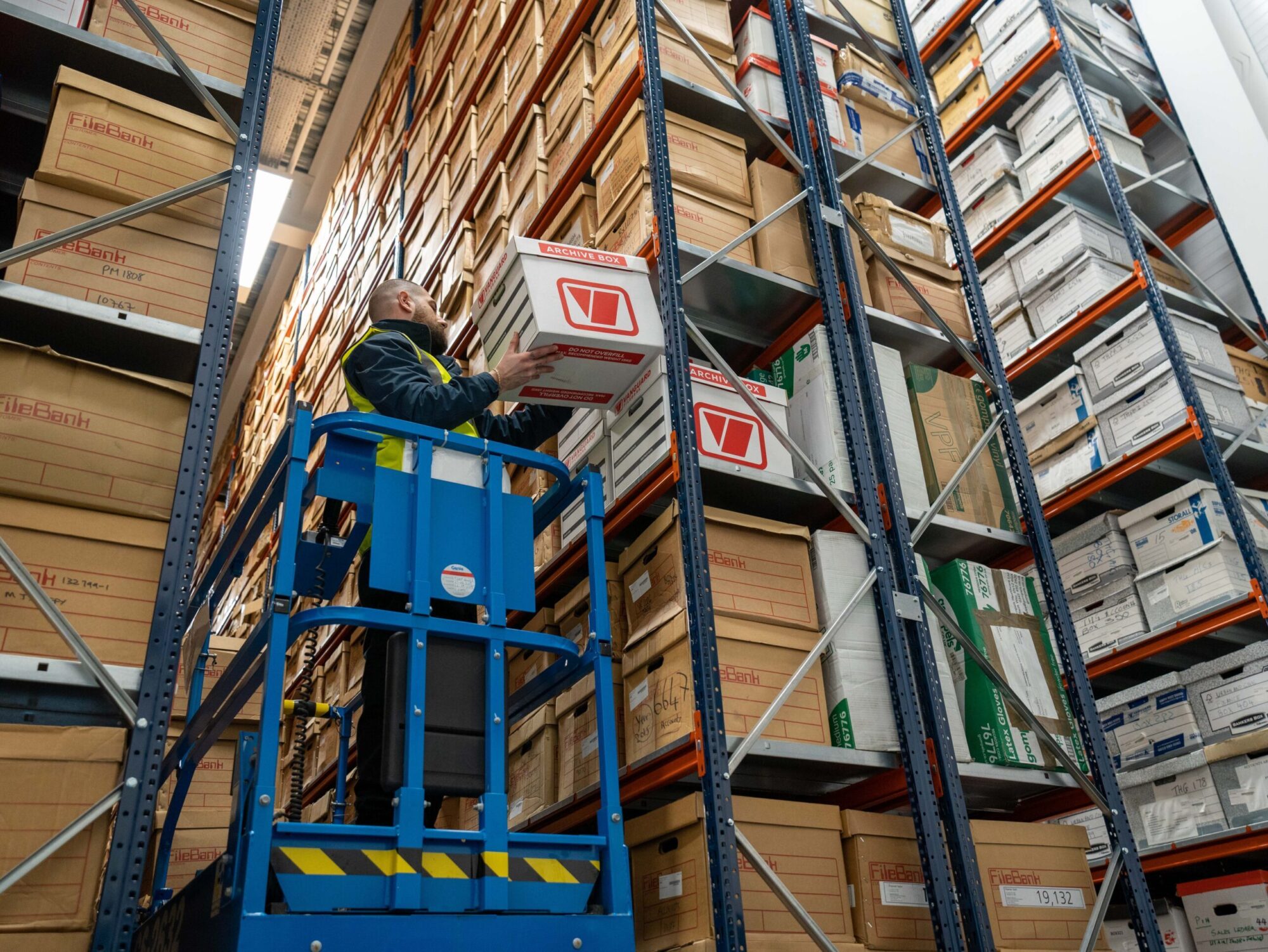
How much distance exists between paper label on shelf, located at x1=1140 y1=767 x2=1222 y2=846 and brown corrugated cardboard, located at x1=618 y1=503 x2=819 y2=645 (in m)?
2.42

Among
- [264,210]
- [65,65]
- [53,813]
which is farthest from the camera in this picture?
[264,210]

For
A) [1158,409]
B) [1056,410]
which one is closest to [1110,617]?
[1158,409]

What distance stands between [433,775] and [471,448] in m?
0.90

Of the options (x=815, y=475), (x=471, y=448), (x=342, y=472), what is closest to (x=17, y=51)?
(x=342, y=472)

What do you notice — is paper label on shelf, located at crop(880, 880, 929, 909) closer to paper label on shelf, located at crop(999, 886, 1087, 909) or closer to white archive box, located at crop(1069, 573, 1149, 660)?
paper label on shelf, located at crop(999, 886, 1087, 909)

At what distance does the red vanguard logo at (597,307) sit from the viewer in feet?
10.9

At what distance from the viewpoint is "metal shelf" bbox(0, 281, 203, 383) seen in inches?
104

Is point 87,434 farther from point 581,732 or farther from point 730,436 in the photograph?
point 730,436

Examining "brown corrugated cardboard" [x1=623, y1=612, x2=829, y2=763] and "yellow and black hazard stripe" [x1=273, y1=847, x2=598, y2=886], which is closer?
"yellow and black hazard stripe" [x1=273, y1=847, x2=598, y2=886]

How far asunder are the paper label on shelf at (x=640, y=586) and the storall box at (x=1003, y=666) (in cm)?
101

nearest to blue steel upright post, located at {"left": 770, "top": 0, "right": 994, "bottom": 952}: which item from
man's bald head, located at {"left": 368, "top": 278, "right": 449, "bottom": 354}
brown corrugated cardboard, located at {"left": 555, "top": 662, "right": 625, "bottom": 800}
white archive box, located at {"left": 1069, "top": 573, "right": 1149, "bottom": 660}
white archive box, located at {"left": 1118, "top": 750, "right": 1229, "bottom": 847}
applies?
brown corrugated cardboard, located at {"left": 555, "top": 662, "right": 625, "bottom": 800}

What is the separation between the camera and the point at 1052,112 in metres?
6.28

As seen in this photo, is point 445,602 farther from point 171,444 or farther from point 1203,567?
point 1203,567

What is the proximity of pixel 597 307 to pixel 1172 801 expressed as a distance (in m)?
3.48
